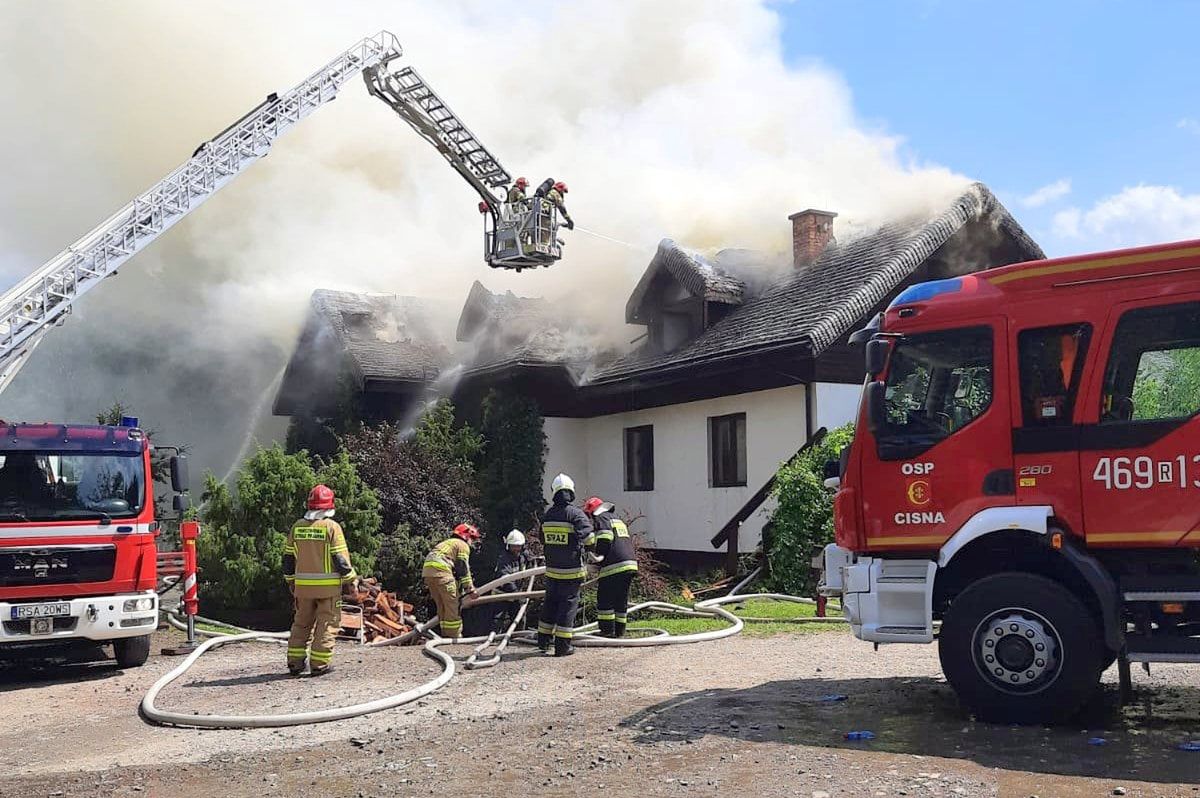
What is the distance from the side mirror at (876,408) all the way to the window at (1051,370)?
87cm

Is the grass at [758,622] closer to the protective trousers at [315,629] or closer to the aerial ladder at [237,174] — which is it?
the protective trousers at [315,629]

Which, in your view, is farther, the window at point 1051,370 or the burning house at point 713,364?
the burning house at point 713,364

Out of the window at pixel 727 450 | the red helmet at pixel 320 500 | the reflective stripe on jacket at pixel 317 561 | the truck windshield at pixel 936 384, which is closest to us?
the truck windshield at pixel 936 384

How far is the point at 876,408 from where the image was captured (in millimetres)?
7277

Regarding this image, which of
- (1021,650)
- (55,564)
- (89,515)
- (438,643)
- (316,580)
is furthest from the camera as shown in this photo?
(438,643)

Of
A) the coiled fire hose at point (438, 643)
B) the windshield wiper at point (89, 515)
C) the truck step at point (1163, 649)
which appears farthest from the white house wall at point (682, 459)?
the truck step at point (1163, 649)

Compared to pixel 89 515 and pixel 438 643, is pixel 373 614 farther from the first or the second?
pixel 89 515

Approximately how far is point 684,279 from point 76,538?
1207cm

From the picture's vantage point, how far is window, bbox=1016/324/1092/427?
6.69 meters

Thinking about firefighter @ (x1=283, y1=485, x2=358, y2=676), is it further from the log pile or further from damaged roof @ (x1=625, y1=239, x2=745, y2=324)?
damaged roof @ (x1=625, y1=239, x2=745, y2=324)

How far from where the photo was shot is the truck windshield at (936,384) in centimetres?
700

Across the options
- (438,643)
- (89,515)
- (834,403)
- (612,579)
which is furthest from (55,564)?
(834,403)

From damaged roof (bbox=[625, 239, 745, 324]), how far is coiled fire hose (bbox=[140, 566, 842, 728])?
5.86 m

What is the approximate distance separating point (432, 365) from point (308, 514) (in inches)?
543
